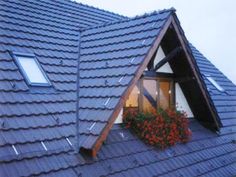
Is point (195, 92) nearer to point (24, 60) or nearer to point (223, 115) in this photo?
point (223, 115)

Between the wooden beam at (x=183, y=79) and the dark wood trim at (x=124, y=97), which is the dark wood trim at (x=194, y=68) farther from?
the dark wood trim at (x=124, y=97)

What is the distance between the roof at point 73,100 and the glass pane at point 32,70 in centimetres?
17

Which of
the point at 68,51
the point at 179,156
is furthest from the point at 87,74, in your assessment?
the point at 179,156

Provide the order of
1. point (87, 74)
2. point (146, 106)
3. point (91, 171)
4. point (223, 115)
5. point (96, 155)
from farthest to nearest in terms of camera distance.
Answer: point (223, 115) → point (146, 106) → point (87, 74) → point (96, 155) → point (91, 171)

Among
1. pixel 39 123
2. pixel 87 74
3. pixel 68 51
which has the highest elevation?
pixel 68 51

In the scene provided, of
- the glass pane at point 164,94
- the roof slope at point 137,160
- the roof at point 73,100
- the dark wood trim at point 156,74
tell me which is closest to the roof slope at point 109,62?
the roof at point 73,100

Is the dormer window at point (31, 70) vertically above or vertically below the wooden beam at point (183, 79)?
above

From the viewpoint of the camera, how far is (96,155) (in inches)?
222

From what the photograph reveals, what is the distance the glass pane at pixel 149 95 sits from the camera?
7512 mm

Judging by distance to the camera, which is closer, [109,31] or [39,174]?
[39,174]

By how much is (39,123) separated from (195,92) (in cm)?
427

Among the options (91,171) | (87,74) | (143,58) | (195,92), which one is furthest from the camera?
(195,92)

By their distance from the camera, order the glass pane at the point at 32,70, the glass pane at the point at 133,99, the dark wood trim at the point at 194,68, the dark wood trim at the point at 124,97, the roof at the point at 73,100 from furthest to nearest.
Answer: the dark wood trim at the point at 194,68, the glass pane at the point at 133,99, the glass pane at the point at 32,70, the dark wood trim at the point at 124,97, the roof at the point at 73,100

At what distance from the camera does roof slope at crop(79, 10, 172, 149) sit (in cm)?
582
